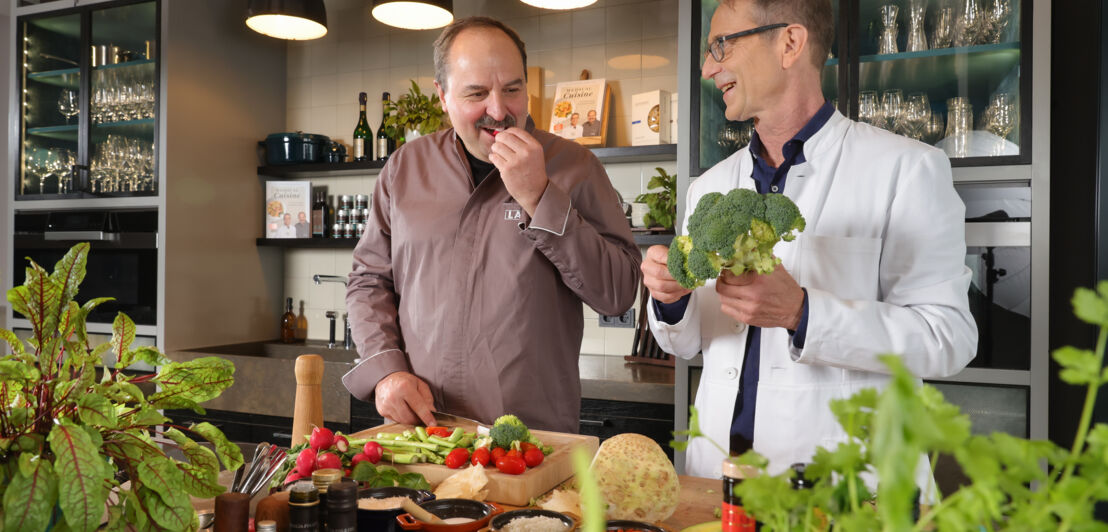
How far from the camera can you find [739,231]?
1.13 metres

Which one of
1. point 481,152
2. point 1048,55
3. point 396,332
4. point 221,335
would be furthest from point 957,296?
point 221,335

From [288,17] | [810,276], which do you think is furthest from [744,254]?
[288,17]

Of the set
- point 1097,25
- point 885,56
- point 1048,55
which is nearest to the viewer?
point 1097,25

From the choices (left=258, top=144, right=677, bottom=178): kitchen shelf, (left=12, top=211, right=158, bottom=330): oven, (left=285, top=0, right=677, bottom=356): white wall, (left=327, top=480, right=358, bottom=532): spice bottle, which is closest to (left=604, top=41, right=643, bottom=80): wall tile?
(left=285, top=0, right=677, bottom=356): white wall

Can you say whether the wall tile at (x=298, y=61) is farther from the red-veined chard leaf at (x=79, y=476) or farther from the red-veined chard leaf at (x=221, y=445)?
the red-veined chard leaf at (x=79, y=476)

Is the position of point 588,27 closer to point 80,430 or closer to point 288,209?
point 288,209

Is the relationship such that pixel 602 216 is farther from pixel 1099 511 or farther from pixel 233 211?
pixel 233 211

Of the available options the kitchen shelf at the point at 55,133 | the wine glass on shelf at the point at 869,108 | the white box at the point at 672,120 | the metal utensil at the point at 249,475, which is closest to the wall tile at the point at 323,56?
the kitchen shelf at the point at 55,133

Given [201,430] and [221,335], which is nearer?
[201,430]

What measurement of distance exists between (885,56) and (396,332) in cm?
181

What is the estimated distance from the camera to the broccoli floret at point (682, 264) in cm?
121

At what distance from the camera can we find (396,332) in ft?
6.11

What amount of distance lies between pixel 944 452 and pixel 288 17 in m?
3.26

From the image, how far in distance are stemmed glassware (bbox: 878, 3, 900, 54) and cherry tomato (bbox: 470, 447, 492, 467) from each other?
2.01m
